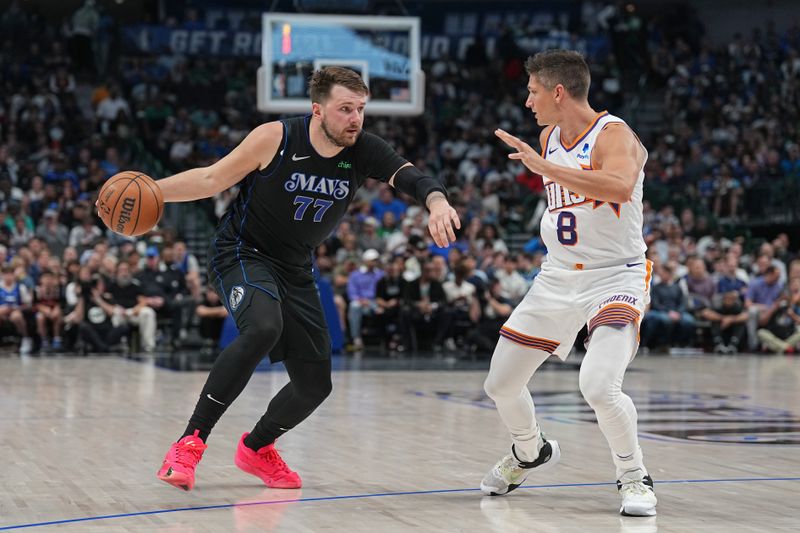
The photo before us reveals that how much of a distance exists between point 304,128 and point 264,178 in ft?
1.11

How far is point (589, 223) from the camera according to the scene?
5656 mm

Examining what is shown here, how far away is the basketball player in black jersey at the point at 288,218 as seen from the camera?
5809 millimetres

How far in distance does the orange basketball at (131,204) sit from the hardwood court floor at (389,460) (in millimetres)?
1301

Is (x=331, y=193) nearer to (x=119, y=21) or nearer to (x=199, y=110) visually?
(x=199, y=110)

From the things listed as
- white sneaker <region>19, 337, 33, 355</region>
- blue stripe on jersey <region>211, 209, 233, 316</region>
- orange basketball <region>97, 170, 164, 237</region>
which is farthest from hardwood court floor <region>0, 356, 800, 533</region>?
white sneaker <region>19, 337, 33, 355</region>

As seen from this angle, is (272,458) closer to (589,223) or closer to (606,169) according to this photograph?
(589,223)

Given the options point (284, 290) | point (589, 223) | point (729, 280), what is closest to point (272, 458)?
point (284, 290)

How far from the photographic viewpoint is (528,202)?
74.5ft

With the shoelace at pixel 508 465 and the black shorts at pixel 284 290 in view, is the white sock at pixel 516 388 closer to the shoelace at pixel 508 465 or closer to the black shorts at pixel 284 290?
the shoelace at pixel 508 465

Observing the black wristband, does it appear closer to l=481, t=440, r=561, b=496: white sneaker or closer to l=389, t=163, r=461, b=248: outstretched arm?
l=389, t=163, r=461, b=248: outstretched arm

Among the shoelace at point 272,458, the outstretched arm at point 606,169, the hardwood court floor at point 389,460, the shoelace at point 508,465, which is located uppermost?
the outstretched arm at point 606,169

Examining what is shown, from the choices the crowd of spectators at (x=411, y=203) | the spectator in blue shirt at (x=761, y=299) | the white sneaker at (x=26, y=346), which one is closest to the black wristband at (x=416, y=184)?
the crowd of spectators at (x=411, y=203)

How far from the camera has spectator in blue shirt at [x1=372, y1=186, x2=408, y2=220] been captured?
2116 cm

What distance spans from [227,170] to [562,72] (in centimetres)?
169
